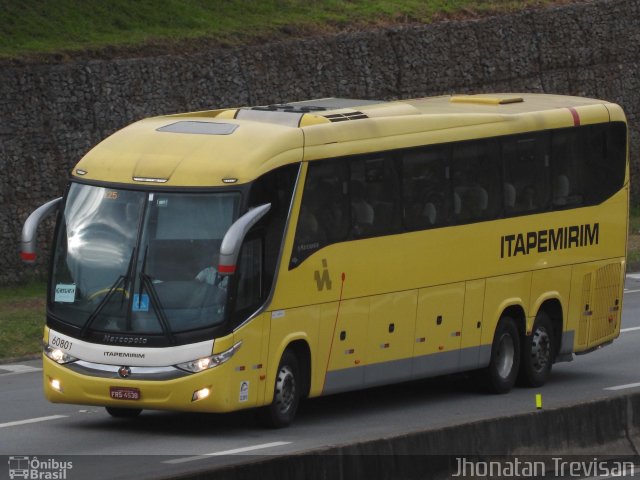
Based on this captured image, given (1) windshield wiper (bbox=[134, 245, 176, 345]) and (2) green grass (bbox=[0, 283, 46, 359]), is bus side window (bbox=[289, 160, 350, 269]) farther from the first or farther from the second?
(2) green grass (bbox=[0, 283, 46, 359])

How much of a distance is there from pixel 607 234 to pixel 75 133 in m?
12.4

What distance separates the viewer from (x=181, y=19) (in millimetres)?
35438

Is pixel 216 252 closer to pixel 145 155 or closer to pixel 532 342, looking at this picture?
pixel 145 155

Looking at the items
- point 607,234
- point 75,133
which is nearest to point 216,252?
point 607,234

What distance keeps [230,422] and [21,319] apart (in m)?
8.71

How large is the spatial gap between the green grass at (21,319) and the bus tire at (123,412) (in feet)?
19.5

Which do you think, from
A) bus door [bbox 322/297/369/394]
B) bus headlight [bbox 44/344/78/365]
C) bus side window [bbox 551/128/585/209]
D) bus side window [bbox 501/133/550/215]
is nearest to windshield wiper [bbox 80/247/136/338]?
bus headlight [bbox 44/344/78/365]

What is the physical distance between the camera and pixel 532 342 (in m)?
20.0

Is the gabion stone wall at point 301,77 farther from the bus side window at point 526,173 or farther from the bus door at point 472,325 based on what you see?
the bus door at point 472,325

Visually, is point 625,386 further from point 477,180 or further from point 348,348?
point 348,348

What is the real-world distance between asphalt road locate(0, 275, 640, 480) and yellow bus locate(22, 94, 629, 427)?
376mm

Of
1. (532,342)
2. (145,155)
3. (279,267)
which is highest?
(145,155)

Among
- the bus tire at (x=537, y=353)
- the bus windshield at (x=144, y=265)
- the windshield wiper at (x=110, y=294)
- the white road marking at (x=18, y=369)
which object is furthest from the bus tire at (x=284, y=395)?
the white road marking at (x=18, y=369)

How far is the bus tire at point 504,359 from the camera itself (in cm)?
1948
